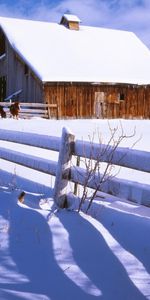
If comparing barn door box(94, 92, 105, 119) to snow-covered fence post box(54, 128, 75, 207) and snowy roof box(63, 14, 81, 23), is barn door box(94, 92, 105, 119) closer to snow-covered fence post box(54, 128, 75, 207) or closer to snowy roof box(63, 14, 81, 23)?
snowy roof box(63, 14, 81, 23)

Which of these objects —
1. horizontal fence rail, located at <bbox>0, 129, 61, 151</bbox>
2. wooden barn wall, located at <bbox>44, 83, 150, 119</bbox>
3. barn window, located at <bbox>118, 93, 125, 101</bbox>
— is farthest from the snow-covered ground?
barn window, located at <bbox>118, 93, 125, 101</bbox>

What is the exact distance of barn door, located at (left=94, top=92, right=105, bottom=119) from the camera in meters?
27.6

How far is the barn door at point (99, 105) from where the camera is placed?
90.7 feet

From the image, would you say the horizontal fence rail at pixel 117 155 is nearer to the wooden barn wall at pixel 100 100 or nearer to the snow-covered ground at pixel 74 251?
the snow-covered ground at pixel 74 251

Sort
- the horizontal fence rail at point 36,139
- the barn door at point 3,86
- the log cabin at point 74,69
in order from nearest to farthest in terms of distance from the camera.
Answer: the horizontal fence rail at point 36,139, the log cabin at point 74,69, the barn door at point 3,86

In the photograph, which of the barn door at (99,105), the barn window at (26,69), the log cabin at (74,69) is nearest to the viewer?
the log cabin at (74,69)

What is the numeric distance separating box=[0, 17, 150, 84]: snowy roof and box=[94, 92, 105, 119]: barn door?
110 centimetres

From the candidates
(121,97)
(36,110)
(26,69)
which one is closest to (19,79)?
(26,69)

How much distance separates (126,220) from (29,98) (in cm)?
2477

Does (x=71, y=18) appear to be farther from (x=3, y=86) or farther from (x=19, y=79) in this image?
(x=3, y=86)

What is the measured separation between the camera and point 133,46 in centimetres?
3266

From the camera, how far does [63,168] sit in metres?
4.78

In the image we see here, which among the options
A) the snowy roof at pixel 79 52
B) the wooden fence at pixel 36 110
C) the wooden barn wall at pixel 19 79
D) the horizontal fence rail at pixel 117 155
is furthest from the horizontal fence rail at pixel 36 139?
the wooden barn wall at pixel 19 79

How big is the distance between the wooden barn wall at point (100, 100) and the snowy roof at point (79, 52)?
0.71m
